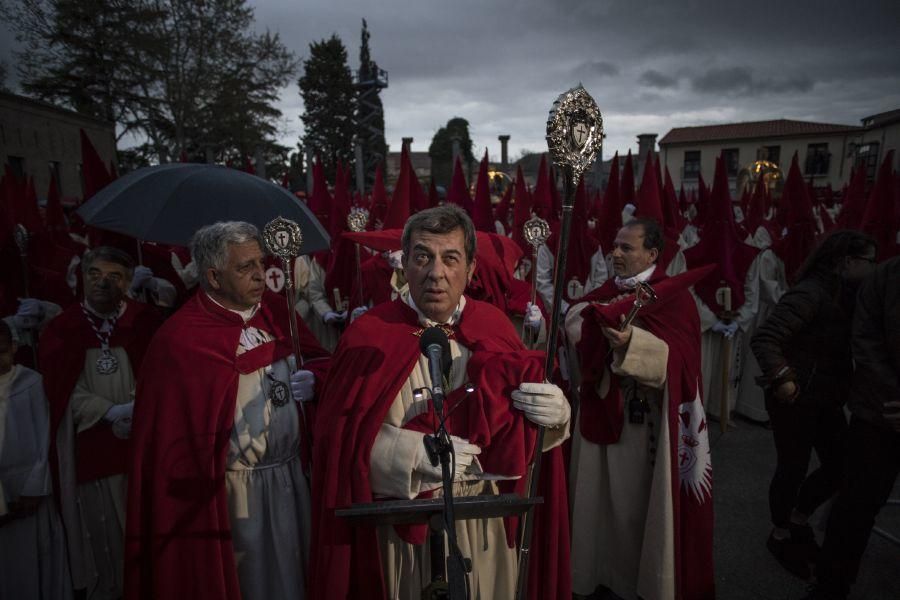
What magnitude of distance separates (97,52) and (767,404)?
2470 cm

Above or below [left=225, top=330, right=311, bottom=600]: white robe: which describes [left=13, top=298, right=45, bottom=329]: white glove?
above

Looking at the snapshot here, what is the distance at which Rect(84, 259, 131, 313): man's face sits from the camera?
309 cm

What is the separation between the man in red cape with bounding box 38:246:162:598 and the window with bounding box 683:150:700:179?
52853mm

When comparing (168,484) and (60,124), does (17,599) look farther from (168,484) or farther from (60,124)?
(60,124)

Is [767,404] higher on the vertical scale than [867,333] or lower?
lower

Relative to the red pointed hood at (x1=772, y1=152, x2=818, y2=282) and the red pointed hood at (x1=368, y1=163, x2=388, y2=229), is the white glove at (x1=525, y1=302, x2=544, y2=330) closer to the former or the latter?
the red pointed hood at (x1=368, y1=163, x2=388, y2=229)

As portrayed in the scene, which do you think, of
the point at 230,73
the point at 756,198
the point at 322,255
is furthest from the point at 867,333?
the point at 230,73

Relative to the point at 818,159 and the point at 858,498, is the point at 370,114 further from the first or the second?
the point at 858,498

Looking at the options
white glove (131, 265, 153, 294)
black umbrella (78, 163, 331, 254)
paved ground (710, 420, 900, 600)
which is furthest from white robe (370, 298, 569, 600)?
white glove (131, 265, 153, 294)

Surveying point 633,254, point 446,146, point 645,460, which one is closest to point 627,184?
point 633,254

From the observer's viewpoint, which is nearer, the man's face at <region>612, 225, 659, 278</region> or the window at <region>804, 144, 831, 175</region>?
the man's face at <region>612, 225, 659, 278</region>

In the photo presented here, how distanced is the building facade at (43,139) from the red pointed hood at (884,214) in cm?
2683

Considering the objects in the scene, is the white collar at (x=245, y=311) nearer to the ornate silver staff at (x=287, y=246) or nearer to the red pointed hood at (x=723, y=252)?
the ornate silver staff at (x=287, y=246)

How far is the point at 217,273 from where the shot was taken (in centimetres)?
260
